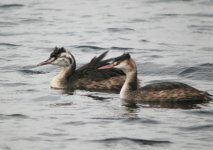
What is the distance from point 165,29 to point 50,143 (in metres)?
14.9

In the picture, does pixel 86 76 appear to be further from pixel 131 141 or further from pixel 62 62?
pixel 131 141

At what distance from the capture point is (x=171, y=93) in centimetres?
1958

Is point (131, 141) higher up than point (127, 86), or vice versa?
point (127, 86)

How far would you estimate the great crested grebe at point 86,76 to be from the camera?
2189 cm

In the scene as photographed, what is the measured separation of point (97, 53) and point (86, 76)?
15.9 ft

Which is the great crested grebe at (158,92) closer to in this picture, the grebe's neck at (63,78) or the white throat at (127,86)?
the white throat at (127,86)

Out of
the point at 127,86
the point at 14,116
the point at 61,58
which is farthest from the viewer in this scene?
the point at 61,58

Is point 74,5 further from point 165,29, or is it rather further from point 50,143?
point 50,143

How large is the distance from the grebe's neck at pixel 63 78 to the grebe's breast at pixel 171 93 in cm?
279

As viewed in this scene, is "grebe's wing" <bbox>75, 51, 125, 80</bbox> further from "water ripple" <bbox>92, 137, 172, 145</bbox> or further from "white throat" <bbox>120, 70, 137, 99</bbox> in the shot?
"water ripple" <bbox>92, 137, 172, 145</bbox>

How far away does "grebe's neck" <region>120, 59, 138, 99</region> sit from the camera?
20188 millimetres

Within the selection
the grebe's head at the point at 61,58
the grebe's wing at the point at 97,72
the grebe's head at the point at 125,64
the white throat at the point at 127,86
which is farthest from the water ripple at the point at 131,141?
the grebe's head at the point at 61,58

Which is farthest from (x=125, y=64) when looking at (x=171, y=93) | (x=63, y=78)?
(x=63, y=78)

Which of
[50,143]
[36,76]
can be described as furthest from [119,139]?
[36,76]
